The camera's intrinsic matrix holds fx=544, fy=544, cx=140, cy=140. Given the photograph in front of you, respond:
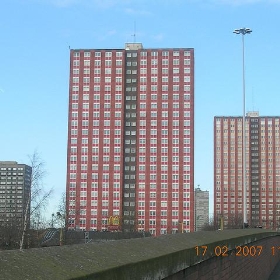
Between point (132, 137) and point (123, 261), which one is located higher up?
point (132, 137)

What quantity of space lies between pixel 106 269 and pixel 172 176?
476ft

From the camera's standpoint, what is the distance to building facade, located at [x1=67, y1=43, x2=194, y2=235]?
148500 mm

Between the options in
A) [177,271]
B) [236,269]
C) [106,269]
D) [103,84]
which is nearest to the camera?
[106,269]

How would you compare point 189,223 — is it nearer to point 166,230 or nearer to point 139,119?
point 166,230

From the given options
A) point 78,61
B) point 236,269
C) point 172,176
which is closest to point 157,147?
point 172,176

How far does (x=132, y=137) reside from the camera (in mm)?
154125

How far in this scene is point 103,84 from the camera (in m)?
156

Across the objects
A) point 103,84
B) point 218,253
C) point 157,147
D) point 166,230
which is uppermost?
point 103,84

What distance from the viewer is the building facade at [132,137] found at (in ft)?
487
